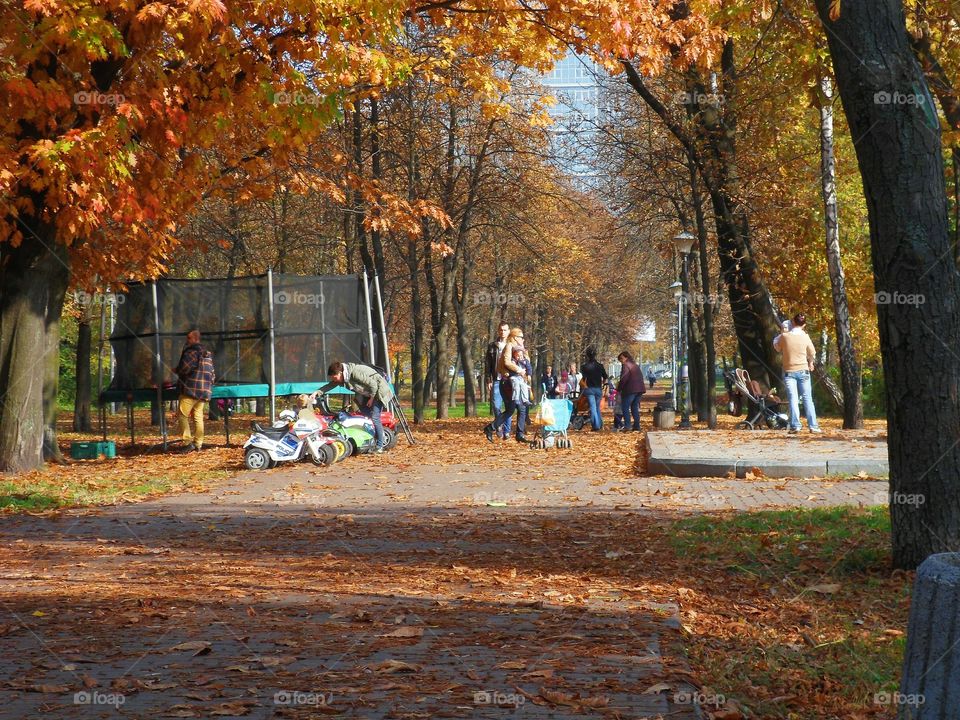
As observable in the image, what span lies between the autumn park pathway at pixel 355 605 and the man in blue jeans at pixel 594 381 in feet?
44.3

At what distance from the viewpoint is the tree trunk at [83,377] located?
1174 inches

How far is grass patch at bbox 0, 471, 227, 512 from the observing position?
496 inches

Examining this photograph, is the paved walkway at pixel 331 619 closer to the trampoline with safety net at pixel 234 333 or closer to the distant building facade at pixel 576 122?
the trampoline with safety net at pixel 234 333

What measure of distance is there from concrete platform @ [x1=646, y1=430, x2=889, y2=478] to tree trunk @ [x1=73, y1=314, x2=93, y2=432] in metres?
16.0

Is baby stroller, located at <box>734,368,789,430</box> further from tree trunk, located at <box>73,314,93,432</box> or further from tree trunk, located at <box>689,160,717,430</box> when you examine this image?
tree trunk, located at <box>73,314,93,432</box>

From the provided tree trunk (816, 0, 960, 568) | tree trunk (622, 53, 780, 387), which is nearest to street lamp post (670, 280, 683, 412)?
tree trunk (622, 53, 780, 387)

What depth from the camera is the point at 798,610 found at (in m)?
6.85

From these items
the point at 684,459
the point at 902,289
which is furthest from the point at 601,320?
the point at 902,289

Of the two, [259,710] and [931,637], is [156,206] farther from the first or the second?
[931,637]

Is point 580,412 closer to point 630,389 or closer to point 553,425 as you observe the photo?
point 630,389

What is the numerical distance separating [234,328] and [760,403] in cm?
1145

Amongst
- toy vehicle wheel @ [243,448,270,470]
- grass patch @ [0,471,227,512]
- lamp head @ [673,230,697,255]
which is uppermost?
lamp head @ [673,230,697,255]

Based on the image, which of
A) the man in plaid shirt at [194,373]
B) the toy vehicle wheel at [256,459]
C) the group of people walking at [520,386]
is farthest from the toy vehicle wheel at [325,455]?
the group of people walking at [520,386]

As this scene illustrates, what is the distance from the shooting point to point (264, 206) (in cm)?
3550
